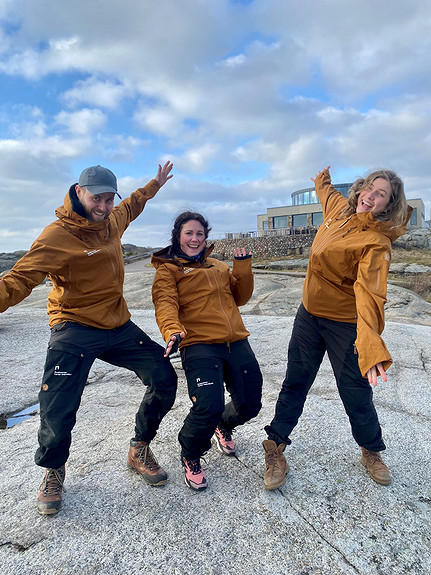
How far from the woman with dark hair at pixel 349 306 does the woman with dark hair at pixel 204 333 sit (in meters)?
0.41

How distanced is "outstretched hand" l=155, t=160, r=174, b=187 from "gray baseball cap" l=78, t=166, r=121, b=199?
1359 mm

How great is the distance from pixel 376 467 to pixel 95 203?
316 cm

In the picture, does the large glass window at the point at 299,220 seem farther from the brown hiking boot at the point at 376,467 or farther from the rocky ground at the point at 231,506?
the brown hiking boot at the point at 376,467

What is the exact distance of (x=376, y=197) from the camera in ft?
10.7

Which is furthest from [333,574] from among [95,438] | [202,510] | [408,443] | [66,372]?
[95,438]

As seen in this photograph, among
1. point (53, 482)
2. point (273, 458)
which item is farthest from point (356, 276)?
point (53, 482)

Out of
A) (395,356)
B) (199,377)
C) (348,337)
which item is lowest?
(395,356)

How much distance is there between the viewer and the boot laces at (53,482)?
302 centimetres

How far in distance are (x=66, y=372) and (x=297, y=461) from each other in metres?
2.15

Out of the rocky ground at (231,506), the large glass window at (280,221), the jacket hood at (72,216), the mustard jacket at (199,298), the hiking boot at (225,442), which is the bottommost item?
the rocky ground at (231,506)

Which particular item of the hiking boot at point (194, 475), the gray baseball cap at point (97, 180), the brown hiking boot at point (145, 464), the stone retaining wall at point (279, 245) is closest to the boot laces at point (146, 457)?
Answer: the brown hiking boot at point (145, 464)

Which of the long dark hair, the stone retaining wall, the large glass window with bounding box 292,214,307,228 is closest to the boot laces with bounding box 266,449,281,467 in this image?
the long dark hair

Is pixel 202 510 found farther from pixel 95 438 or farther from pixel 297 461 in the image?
pixel 95 438

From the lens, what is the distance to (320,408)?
4676 mm
